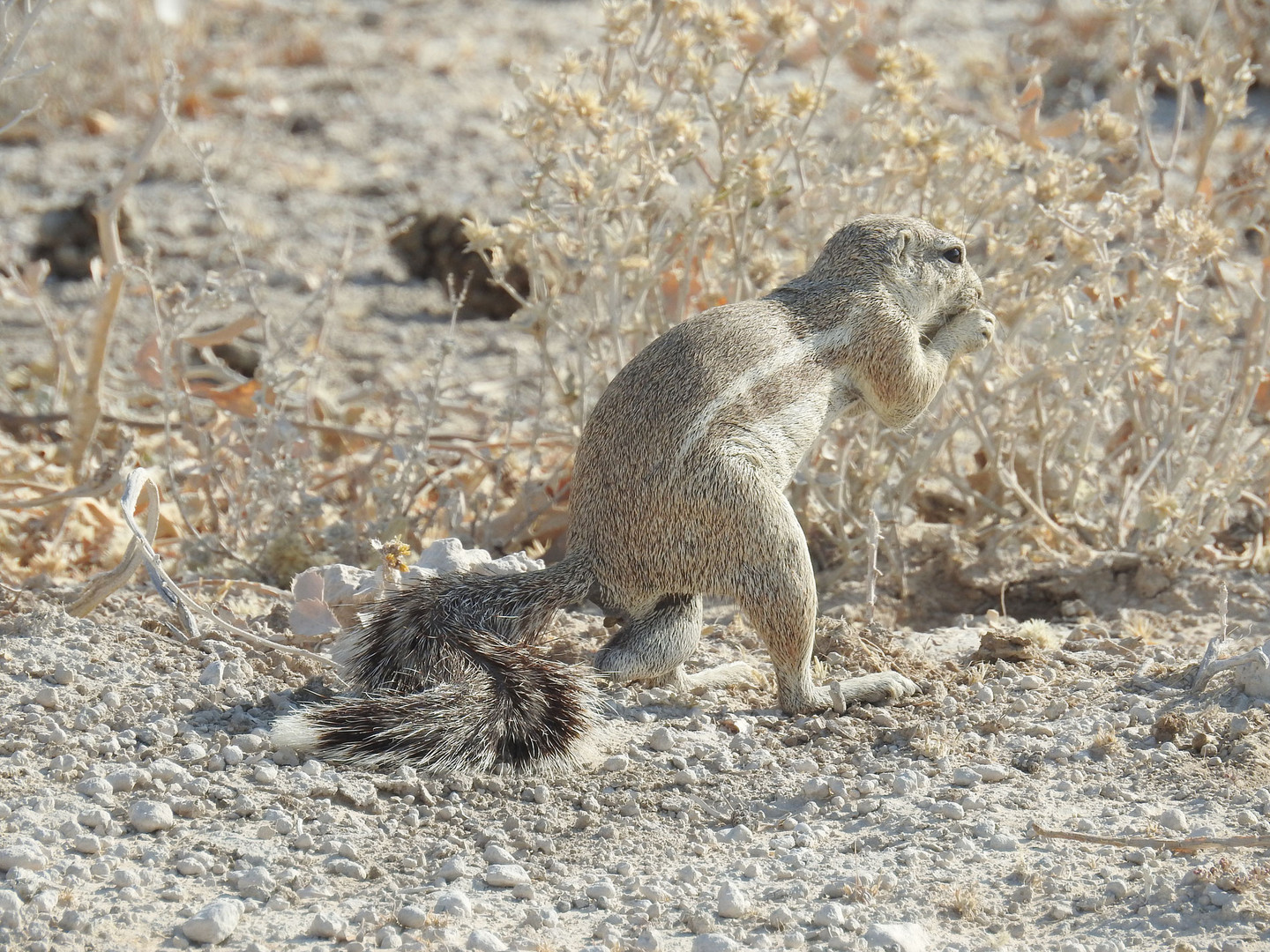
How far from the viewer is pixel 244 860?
9.59 feet

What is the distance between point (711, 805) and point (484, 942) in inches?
29.4

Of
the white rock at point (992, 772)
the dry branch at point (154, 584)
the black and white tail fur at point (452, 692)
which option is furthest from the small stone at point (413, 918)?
the white rock at point (992, 772)

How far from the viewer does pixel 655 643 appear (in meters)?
3.61

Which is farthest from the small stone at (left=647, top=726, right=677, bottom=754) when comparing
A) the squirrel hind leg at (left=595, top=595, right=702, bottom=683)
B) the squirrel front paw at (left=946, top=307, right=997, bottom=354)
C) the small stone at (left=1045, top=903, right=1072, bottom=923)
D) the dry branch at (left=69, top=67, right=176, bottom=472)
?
the dry branch at (left=69, top=67, right=176, bottom=472)

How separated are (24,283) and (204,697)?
85.4 inches

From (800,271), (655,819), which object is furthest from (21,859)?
(800,271)

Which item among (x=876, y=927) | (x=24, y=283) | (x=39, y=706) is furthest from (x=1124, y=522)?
(x=24, y=283)

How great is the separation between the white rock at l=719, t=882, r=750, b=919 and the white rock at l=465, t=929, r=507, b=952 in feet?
1.35

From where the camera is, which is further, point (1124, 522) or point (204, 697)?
point (1124, 522)

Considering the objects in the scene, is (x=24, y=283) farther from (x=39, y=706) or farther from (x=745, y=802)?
(x=745, y=802)

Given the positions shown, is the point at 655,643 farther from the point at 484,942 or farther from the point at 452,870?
the point at 484,942

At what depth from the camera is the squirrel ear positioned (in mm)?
3873

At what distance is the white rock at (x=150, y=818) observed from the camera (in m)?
3.01

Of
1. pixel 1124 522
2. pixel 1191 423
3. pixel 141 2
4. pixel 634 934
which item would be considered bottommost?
pixel 634 934
